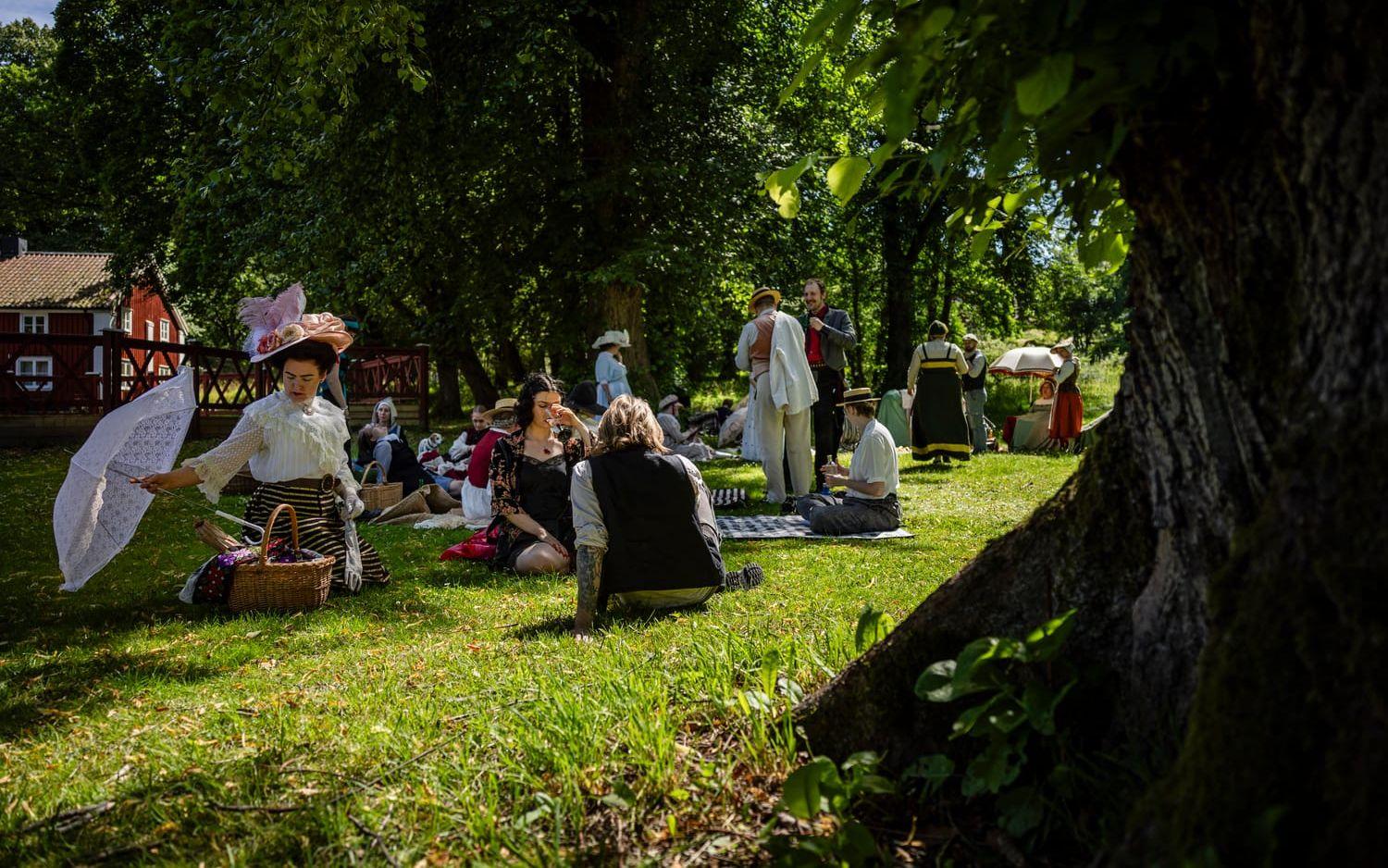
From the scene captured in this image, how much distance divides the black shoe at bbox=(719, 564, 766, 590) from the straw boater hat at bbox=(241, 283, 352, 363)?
2993 mm

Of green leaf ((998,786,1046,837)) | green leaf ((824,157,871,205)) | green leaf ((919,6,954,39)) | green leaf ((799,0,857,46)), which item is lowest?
green leaf ((998,786,1046,837))

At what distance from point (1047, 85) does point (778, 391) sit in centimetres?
840

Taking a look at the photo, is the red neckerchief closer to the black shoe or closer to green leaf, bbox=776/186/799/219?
the black shoe

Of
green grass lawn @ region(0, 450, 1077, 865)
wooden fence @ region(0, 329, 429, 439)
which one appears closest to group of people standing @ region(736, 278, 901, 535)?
green grass lawn @ region(0, 450, 1077, 865)

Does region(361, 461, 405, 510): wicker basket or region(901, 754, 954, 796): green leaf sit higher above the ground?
region(361, 461, 405, 510): wicker basket

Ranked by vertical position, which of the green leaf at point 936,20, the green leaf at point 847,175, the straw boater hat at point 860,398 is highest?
the green leaf at point 936,20

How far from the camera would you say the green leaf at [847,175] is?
215 cm

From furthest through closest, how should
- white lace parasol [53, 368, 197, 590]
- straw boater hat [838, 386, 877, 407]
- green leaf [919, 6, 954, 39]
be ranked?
straw boater hat [838, 386, 877, 407] < white lace parasol [53, 368, 197, 590] < green leaf [919, 6, 954, 39]

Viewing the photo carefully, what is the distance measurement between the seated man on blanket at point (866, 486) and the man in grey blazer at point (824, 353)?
2401 millimetres

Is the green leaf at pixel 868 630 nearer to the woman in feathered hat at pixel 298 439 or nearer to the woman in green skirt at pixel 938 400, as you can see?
the woman in feathered hat at pixel 298 439

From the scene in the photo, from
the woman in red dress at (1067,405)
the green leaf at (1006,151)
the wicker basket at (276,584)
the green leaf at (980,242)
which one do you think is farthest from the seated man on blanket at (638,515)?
the woman in red dress at (1067,405)

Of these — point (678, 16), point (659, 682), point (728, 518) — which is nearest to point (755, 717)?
point (659, 682)

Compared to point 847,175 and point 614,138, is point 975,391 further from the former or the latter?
point 847,175

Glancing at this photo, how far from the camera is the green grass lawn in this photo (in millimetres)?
2609
